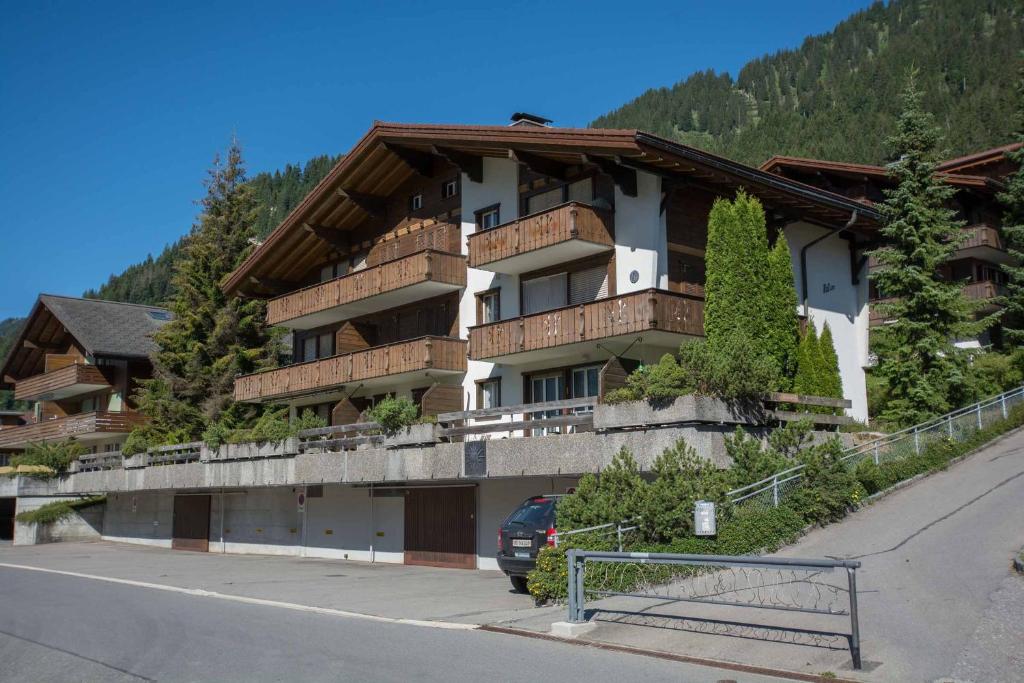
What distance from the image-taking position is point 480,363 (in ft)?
91.3

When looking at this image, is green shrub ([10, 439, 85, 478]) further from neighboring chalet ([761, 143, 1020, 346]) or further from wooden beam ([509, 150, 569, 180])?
neighboring chalet ([761, 143, 1020, 346])

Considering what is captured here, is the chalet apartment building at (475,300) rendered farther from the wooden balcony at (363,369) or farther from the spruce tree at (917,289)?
the spruce tree at (917,289)

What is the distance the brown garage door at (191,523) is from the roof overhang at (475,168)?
27.8ft

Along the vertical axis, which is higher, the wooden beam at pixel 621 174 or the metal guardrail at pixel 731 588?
the wooden beam at pixel 621 174

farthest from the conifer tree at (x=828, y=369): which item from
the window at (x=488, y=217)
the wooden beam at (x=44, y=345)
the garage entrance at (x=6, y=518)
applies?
the wooden beam at (x=44, y=345)

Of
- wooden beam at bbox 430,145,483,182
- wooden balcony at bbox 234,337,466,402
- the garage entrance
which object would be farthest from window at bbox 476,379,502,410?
the garage entrance

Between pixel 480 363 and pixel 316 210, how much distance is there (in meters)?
9.80

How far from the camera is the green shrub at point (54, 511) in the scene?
42125 millimetres

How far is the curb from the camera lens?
9312 mm

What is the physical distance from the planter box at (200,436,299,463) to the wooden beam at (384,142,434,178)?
30.6 feet

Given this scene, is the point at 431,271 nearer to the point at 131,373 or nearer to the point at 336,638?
the point at 336,638

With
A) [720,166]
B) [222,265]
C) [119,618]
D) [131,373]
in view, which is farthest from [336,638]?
[131,373]

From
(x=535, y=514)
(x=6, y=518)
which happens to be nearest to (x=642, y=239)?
(x=535, y=514)

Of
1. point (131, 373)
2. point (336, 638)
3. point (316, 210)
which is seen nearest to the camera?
point (336, 638)
